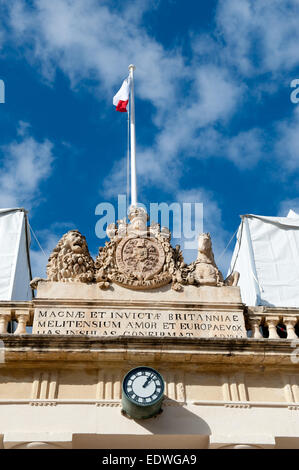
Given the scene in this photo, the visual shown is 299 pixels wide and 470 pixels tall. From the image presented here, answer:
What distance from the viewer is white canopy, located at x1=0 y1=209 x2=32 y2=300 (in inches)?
933

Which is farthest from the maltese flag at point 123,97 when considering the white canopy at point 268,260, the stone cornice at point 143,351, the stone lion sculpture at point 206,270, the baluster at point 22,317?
the stone cornice at point 143,351

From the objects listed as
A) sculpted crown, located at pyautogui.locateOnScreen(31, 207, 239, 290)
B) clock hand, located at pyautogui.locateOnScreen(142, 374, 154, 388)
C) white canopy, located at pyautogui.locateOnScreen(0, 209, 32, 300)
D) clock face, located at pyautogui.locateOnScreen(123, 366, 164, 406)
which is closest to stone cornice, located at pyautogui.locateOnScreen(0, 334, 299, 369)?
clock face, located at pyautogui.locateOnScreen(123, 366, 164, 406)

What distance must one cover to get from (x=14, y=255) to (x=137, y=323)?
7.50 metres

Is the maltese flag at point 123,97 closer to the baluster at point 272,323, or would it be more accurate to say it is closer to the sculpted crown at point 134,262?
the sculpted crown at point 134,262

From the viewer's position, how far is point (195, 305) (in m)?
18.9

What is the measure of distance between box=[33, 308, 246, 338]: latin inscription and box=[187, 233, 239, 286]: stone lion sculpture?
1107 mm

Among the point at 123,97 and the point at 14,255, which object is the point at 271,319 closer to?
the point at 14,255

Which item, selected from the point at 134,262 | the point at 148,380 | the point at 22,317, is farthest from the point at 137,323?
the point at 22,317

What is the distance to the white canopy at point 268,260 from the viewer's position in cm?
2395

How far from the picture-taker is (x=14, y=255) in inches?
960

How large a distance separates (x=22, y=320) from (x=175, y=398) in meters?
4.57

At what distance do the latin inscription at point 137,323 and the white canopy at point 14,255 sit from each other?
503 cm

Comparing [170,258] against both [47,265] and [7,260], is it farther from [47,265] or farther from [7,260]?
[7,260]

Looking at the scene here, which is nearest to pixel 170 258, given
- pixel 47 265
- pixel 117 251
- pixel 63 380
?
pixel 117 251
